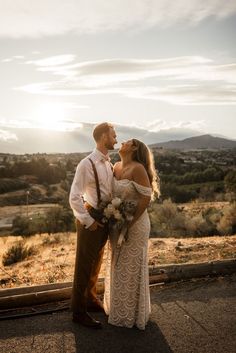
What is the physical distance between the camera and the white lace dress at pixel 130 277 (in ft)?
18.0

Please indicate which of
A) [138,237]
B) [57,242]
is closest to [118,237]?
[138,237]

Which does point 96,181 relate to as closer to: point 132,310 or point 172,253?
point 132,310

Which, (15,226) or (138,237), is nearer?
(138,237)

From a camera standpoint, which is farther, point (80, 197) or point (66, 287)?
point (66, 287)

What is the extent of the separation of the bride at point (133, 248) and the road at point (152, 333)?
0.70 feet

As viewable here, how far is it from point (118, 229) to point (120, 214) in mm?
362

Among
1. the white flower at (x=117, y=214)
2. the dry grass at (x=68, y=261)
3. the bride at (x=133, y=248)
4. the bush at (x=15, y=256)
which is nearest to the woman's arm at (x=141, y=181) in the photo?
the bride at (x=133, y=248)

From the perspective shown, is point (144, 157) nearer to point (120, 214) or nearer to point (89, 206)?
point (120, 214)

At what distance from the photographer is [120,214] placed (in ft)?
17.2

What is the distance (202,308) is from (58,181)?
41916 mm

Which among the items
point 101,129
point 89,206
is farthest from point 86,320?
point 101,129

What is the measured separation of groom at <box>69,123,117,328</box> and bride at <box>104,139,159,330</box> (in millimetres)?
197

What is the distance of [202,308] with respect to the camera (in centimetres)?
605

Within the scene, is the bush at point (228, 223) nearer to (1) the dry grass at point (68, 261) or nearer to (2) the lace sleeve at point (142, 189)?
(1) the dry grass at point (68, 261)
